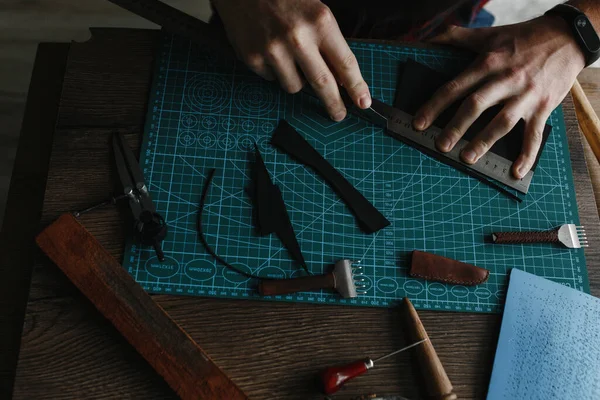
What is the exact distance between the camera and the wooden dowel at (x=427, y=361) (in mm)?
980

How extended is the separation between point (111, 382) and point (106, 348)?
71mm

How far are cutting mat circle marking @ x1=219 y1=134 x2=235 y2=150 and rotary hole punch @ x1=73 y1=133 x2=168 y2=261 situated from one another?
22 centimetres

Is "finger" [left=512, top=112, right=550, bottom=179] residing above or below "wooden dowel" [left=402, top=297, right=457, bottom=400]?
above

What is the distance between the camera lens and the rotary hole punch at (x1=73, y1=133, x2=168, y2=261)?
1.04 meters

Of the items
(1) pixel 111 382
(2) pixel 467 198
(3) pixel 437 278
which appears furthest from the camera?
(2) pixel 467 198

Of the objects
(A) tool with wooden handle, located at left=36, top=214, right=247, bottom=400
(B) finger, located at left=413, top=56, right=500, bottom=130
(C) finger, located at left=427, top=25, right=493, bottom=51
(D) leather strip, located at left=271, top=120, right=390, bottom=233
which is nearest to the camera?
(A) tool with wooden handle, located at left=36, top=214, right=247, bottom=400

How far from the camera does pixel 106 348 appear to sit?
0.98 meters

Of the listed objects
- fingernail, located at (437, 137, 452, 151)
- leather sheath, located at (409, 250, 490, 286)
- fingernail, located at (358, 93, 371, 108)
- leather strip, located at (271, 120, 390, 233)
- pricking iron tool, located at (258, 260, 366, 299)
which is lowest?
pricking iron tool, located at (258, 260, 366, 299)

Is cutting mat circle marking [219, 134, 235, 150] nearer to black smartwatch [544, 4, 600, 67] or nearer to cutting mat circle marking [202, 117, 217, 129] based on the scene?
cutting mat circle marking [202, 117, 217, 129]

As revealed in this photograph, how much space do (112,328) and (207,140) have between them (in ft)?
1.68

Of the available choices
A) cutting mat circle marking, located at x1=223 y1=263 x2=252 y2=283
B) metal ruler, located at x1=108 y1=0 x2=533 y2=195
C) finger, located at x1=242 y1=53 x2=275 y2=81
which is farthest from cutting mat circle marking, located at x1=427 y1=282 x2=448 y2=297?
finger, located at x1=242 y1=53 x2=275 y2=81

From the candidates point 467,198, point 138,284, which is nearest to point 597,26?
point 467,198

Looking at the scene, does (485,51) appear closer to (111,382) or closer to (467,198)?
(467,198)

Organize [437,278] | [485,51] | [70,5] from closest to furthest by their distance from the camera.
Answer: [437,278], [485,51], [70,5]
